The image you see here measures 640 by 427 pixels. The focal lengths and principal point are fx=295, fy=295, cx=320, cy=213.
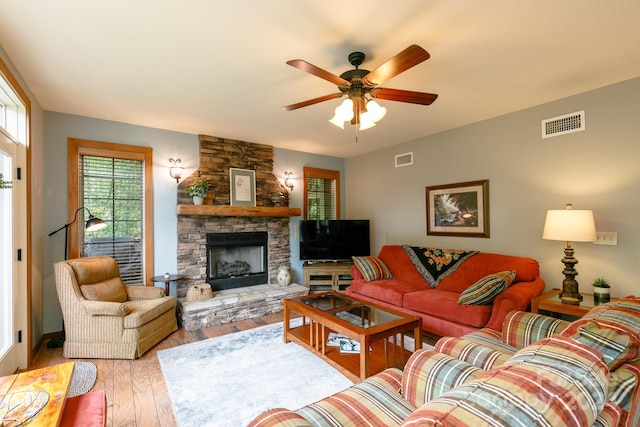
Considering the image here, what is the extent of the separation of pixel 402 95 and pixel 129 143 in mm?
3421

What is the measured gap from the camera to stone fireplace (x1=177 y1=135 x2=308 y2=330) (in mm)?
3896

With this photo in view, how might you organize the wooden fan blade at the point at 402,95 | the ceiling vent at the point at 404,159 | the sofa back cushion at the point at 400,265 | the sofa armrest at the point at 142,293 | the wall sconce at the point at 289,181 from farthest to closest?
the wall sconce at the point at 289,181
the ceiling vent at the point at 404,159
the sofa back cushion at the point at 400,265
the sofa armrest at the point at 142,293
the wooden fan blade at the point at 402,95

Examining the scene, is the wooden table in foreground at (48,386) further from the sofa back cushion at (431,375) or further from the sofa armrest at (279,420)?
the sofa back cushion at (431,375)

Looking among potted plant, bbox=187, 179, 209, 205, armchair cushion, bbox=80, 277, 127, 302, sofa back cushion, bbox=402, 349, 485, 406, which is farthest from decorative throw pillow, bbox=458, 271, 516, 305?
armchair cushion, bbox=80, 277, 127, 302

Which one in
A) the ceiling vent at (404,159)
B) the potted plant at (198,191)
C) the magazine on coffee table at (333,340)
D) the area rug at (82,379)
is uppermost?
the ceiling vent at (404,159)

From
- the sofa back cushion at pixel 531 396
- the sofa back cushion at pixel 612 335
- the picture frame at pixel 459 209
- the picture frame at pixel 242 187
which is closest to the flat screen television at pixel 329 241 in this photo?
the picture frame at pixel 242 187

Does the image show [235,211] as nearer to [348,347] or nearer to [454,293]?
[348,347]

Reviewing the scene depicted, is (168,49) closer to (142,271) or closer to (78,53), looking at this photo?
(78,53)

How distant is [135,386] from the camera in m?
2.37

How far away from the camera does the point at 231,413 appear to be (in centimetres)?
202

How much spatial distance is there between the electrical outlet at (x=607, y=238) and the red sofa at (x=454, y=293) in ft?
1.89

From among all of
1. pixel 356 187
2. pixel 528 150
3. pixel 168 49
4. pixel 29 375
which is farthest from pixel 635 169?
pixel 29 375

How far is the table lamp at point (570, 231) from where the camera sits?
8.49ft

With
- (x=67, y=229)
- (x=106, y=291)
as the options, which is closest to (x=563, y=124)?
(x=106, y=291)
